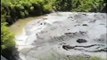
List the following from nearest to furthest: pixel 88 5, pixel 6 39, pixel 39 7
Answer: pixel 6 39 < pixel 39 7 < pixel 88 5

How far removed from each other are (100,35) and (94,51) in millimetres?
1638

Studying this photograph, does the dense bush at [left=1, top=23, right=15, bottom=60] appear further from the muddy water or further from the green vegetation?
the green vegetation

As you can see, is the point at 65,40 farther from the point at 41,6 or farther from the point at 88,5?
the point at 88,5

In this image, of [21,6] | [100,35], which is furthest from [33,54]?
[21,6]

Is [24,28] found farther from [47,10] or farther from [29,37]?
[47,10]

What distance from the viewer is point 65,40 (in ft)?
45.5

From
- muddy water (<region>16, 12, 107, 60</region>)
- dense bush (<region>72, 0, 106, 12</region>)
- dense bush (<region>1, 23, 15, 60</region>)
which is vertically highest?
dense bush (<region>1, 23, 15, 60</region>)

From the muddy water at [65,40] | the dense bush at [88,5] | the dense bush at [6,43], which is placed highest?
the dense bush at [6,43]

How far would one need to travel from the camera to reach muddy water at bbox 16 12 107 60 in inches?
481

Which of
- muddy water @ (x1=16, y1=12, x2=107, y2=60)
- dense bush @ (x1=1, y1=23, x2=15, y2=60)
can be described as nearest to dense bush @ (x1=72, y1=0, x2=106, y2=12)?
muddy water @ (x1=16, y1=12, x2=107, y2=60)

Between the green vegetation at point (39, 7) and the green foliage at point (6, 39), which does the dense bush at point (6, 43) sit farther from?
the green vegetation at point (39, 7)

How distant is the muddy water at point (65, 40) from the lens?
12.2m

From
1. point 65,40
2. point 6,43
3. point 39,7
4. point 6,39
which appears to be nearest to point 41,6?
point 39,7

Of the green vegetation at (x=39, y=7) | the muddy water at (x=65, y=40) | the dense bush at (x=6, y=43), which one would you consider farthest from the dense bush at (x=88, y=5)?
the dense bush at (x=6, y=43)
